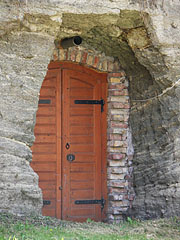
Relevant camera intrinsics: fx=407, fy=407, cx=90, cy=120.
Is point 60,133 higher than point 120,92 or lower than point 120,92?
lower

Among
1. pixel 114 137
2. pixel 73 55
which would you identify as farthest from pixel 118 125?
pixel 73 55

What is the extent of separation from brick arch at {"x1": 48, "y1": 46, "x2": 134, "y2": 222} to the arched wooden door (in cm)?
11

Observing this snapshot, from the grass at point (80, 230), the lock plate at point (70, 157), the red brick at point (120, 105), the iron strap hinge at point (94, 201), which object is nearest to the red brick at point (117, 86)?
the red brick at point (120, 105)

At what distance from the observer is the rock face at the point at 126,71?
437cm

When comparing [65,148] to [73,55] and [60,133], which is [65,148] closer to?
[60,133]

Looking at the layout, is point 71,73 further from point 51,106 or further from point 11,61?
point 11,61

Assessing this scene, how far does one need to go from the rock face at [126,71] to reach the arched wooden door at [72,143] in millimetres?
442

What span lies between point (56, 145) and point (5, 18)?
76.7 inches

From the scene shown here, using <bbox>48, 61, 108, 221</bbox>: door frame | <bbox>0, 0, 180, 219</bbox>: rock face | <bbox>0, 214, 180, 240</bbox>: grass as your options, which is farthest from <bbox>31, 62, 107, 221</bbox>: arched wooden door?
<bbox>0, 214, 180, 240</bbox>: grass

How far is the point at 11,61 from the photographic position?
4.44 metres

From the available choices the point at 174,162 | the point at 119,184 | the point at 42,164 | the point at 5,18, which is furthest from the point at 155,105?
the point at 5,18

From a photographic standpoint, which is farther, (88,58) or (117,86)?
(117,86)

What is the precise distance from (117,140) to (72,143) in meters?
0.63

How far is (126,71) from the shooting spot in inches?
225
